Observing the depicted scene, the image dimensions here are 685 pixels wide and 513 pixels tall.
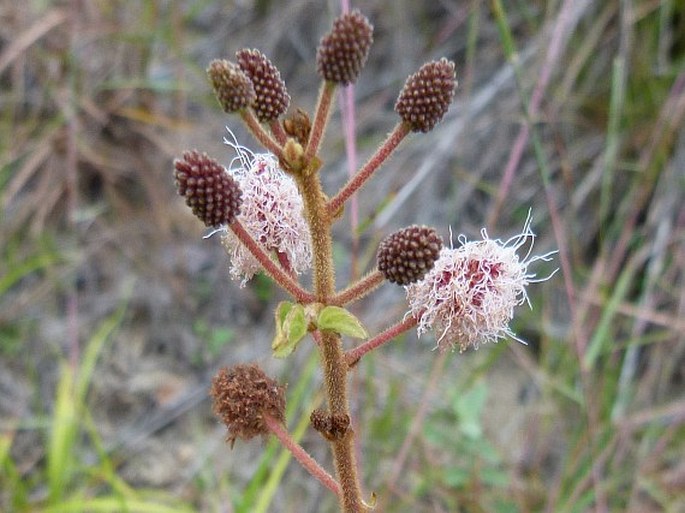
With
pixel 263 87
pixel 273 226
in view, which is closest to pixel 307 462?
pixel 273 226

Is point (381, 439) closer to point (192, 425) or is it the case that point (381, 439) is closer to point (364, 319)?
point (364, 319)

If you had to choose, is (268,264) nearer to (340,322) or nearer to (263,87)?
(340,322)

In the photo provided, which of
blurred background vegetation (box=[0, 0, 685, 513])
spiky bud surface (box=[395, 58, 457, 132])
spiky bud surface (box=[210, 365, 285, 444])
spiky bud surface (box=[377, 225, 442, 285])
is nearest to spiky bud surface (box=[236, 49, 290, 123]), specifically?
spiky bud surface (box=[395, 58, 457, 132])

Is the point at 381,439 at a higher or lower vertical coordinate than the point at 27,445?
higher

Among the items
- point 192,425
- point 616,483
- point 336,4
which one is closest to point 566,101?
point 336,4


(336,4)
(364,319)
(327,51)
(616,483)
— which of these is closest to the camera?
(327,51)

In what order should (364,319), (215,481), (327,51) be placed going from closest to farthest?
1. (327,51)
2. (215,481)
3. (364,319)

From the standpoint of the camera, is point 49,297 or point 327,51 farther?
point 49,297
